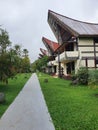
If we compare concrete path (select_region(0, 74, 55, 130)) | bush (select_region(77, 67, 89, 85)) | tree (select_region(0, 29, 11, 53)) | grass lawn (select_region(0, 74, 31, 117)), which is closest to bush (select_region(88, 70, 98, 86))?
bush (select_region(77, 67, 89, 85))

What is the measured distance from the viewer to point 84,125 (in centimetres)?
744

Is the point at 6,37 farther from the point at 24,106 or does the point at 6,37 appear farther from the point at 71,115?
the point at 71,115

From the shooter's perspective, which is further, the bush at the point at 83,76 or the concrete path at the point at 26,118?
the bush at the point at 83,76

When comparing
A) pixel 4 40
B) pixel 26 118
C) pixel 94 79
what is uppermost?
pixel 4 40

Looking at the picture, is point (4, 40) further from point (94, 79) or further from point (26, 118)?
point (26, 118)

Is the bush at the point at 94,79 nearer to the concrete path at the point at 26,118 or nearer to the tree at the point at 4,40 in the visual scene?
the concrete path at the point at 26,118

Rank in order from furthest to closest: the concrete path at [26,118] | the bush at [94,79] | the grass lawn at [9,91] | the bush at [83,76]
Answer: the bush at [83,76] < the bush at [94,79] < the grass lawn at [9,91] < the concrete path at [26,118]

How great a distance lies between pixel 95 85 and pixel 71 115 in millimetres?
5755

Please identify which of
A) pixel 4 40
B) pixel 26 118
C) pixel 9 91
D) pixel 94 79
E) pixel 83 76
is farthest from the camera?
pixel 83 76

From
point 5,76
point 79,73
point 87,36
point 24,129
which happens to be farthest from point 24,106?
point 87,36

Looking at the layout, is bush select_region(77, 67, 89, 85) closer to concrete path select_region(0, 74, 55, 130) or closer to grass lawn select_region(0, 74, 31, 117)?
grass lawn select_region(0, 74, 31, 117)

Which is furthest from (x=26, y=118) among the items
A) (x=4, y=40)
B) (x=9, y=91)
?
(x=4, y=40)

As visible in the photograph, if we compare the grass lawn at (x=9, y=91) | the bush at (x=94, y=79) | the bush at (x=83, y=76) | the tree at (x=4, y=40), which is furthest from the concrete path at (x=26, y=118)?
the bush at (x=83, y=76)

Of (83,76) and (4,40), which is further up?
(4,40)
